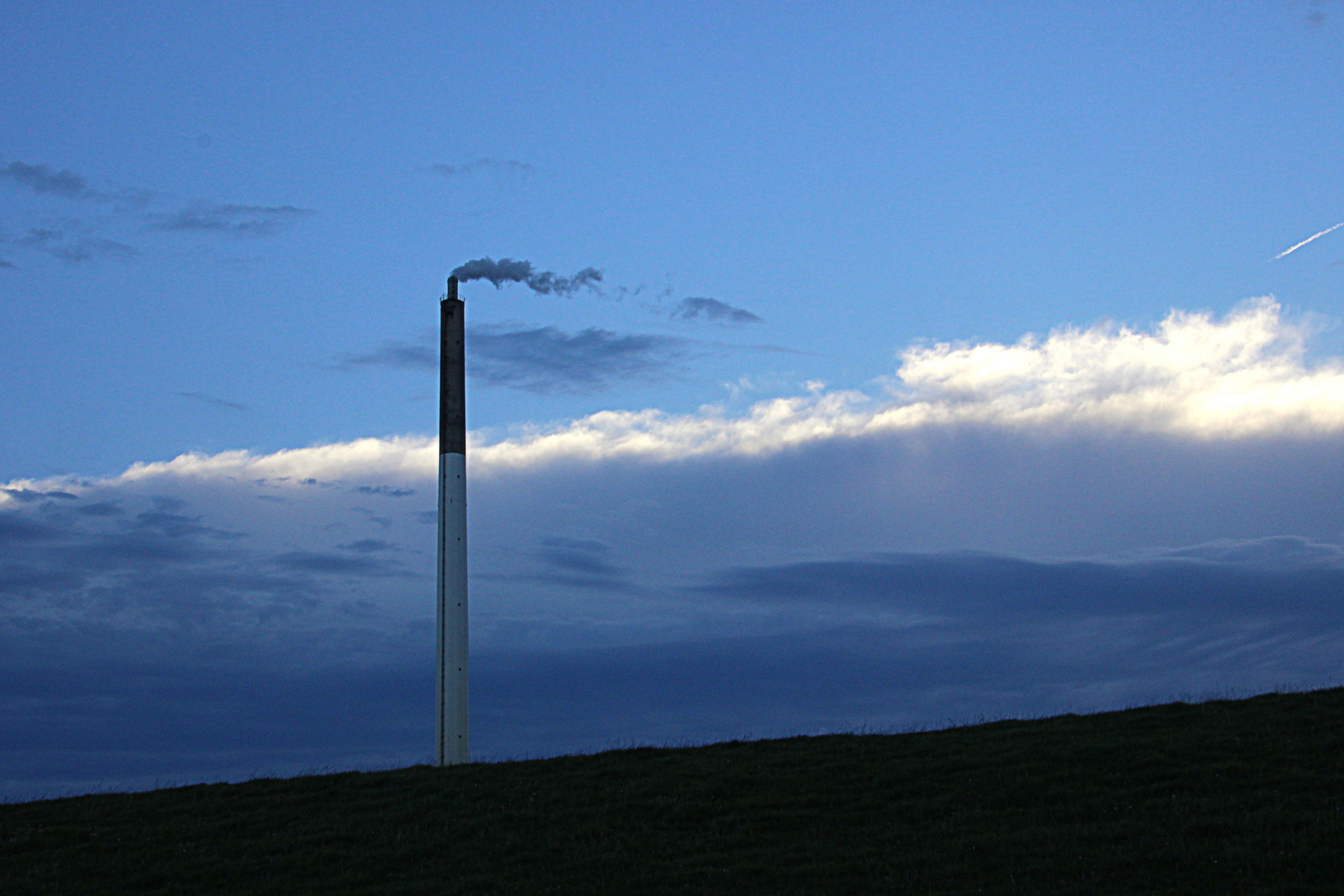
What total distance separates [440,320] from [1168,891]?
113 ft

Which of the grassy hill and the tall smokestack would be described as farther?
the tall smokestack

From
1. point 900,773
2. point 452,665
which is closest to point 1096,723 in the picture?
point 900,773

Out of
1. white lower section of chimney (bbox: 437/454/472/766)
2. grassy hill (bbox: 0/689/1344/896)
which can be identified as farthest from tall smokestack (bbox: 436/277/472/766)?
grassy hill (bbox: 0/689/1344/896)

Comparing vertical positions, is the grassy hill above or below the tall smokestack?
below

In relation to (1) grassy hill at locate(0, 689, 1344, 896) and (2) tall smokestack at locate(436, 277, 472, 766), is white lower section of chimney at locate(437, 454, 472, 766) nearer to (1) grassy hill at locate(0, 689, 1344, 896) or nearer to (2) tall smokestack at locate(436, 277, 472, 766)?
(2) tall smokestack at locate(436, 277, 472, 766)

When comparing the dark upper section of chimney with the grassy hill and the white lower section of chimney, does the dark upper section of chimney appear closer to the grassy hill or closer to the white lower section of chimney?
the white lower section of chimney

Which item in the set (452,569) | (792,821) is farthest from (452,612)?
(792,821)

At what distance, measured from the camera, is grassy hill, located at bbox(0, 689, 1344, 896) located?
23.0m

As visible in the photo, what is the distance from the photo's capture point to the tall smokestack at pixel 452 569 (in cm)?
4222

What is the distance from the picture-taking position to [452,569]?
43.2 metres

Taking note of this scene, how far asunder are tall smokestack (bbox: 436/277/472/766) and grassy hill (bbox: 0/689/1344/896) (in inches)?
177

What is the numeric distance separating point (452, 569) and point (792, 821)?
1947 cm

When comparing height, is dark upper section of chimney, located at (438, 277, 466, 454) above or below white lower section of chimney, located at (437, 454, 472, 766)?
above

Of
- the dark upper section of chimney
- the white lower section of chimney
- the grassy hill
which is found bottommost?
the grassy hill
